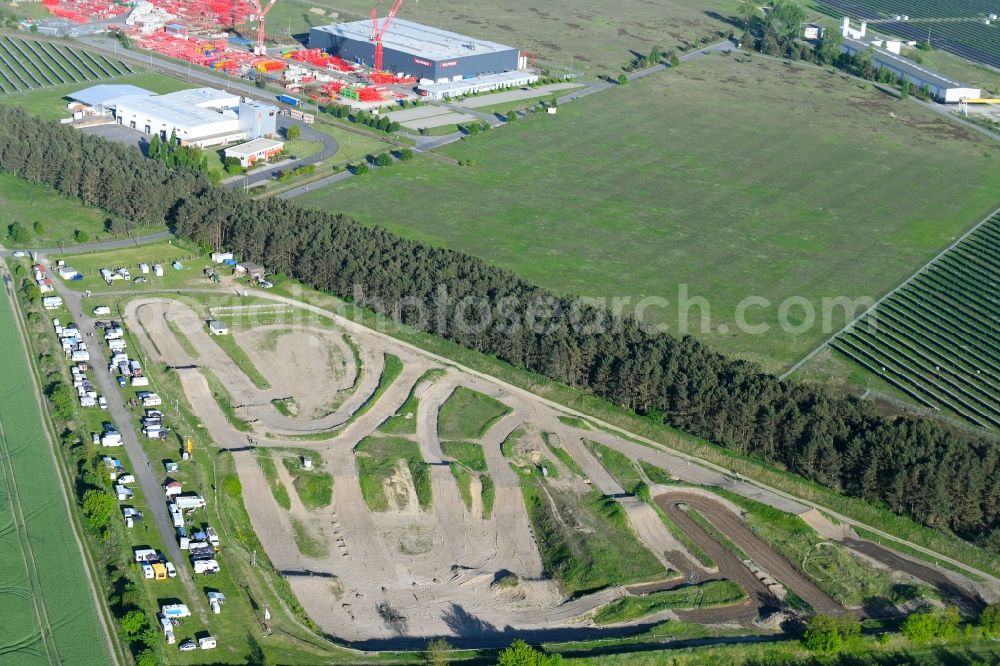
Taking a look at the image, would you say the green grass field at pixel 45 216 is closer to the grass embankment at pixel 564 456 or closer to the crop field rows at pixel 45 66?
the crop field rows at pixel 45 66

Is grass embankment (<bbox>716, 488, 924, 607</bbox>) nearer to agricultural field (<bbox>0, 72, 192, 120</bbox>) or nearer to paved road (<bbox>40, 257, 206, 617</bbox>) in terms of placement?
paved road (<bbox>40, 257, 206, 617</bbox>)

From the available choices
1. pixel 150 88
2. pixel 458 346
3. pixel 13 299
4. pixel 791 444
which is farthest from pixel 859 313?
pixel 150 88

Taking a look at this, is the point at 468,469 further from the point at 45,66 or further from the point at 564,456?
the point at 45,66

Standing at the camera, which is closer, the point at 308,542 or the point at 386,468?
the point at 308,542

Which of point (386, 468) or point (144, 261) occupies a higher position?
point (144, 261)

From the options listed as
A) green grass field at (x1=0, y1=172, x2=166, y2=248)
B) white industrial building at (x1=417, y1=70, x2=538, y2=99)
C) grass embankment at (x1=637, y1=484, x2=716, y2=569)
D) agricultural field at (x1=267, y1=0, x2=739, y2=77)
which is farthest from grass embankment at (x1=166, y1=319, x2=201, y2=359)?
agricultural field at (x1=267, y1=0, x2=739, y2=77)

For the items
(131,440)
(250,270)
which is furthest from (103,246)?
(131,440)

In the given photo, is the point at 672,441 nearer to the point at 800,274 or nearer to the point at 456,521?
the point at 456,521
